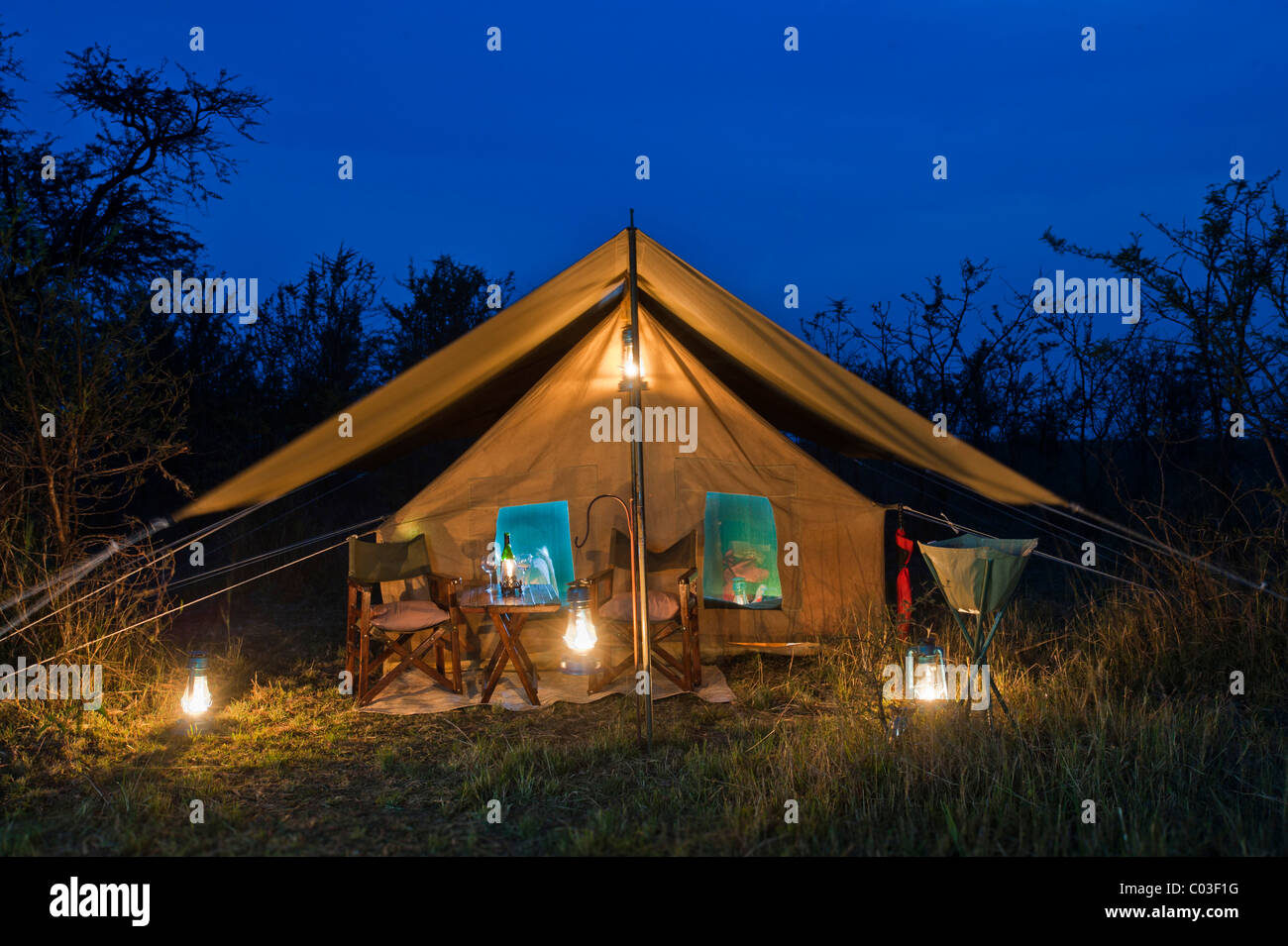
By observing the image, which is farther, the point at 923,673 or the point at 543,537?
the point at 543,537

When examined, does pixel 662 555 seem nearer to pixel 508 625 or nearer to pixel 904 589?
pixel 508 625

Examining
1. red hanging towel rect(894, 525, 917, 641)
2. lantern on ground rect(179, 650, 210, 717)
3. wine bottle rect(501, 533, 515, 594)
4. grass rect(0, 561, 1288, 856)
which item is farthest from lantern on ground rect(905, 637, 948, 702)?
lantern on ground rect(179, 650, 210, 717)

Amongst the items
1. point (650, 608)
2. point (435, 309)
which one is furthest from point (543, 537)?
point (435, 309)

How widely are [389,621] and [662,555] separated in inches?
64.5

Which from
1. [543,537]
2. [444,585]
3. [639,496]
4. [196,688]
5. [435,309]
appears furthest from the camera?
[435,309]

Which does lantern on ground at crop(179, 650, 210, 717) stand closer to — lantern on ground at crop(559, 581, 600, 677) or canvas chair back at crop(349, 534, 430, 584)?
canvas chair back at crop(349, 534, 430, 584)

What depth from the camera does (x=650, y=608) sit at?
4348mm

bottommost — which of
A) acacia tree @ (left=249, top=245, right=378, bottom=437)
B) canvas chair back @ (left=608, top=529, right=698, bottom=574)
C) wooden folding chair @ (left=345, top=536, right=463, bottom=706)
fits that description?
wooden folding chair @ (left=345, top=536, right=463, bottom=706)

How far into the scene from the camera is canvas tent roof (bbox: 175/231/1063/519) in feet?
11.4

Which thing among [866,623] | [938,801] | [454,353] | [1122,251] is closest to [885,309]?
[1122,251]

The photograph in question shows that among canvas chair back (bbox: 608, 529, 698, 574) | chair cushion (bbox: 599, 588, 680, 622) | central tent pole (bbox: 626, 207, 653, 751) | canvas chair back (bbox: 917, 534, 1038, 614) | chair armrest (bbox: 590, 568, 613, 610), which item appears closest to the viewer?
canvas chair back (bbox: 917, 534, 1038, 614)

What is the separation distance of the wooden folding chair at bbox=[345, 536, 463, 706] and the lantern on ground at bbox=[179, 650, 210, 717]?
68 centimetres

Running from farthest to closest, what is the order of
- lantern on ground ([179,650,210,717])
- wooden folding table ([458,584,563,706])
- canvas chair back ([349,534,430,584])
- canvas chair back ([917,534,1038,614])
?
canvas chair back ([349,534,430,584]) → wooden folding table ([458,584,563,706]) → lantern on ground ([179,650,210,717]) → canvas chair back ([917,534,1038,614])
